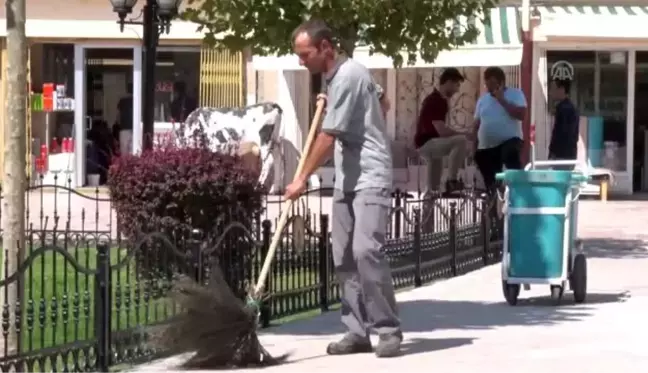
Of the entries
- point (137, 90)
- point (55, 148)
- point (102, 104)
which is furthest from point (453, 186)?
point (55, 148)

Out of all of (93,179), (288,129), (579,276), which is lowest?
(579,276)

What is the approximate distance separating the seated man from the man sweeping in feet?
25.2

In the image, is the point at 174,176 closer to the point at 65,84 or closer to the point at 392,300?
the point at 392,300

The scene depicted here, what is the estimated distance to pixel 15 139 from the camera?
7992mm

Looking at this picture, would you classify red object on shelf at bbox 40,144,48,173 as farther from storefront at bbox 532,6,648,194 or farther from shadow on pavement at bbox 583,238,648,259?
shadow on pavement at bbox 583,238,648,259

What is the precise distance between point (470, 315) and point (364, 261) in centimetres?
241

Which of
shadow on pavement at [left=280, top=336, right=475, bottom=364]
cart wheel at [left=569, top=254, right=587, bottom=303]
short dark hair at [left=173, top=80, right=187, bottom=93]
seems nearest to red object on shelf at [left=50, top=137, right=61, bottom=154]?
short dark hair at [left=173, top=80, right=187, bottom=93]

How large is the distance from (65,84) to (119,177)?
1420 cm

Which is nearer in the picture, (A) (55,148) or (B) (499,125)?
(B) (499,125)

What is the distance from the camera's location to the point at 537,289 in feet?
41.7

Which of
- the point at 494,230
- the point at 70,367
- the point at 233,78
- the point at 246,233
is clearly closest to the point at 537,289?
the point at 494,230

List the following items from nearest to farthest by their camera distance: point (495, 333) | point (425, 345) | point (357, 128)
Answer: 1. point (357, 128)
2. point (425, 345)
3. point (495, 333)

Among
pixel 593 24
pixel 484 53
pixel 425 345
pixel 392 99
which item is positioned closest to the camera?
pixel 425 345

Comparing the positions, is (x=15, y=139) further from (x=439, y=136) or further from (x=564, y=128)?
(x=439, y=136)
